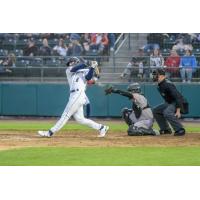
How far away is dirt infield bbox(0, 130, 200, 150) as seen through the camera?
1373 centimetres

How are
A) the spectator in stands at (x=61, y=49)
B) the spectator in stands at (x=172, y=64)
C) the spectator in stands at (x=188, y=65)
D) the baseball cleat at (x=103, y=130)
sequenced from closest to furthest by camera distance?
1. the baseball cleat at (x=103, y=130)
2. the spectator in stands at (x=188, y=65)
3. the spectator in stands at (x=172, y=64)
4. the spectator in stands at (x=61, y=49)

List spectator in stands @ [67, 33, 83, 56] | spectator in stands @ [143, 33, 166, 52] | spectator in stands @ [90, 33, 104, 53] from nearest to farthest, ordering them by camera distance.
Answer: spectator in stands @ [143, 33, 166, 52] < spectator in stands @ [67, 33, 83, 56] < spectator in stands @ [90, 33, 104, 53]

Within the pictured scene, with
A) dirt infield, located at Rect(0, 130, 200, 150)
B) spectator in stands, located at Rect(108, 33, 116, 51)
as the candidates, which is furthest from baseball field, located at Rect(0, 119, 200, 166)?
spectator in stands, located at Rect(108, 33, 116, 51)

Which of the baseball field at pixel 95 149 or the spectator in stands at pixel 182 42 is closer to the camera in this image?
the baseball field at pixel 95 149

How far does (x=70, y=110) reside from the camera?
15.0 meters

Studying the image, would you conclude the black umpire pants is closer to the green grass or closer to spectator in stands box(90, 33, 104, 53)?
the green grass

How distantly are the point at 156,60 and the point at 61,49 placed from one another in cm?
405

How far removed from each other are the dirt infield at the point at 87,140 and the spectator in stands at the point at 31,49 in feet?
30.9

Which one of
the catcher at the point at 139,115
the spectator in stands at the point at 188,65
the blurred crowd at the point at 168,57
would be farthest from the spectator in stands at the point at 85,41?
the catcher at the point at 139,115

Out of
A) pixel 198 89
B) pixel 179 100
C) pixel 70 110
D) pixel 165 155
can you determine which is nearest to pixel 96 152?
pixel 165 155

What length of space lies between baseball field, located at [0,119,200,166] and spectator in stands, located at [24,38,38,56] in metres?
9.06

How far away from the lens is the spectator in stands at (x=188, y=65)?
23375 millimetres

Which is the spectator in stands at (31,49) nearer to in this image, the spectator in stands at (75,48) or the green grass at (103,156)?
the spectator in stands at (75,48)

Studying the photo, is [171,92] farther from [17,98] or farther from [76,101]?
[17,98]
